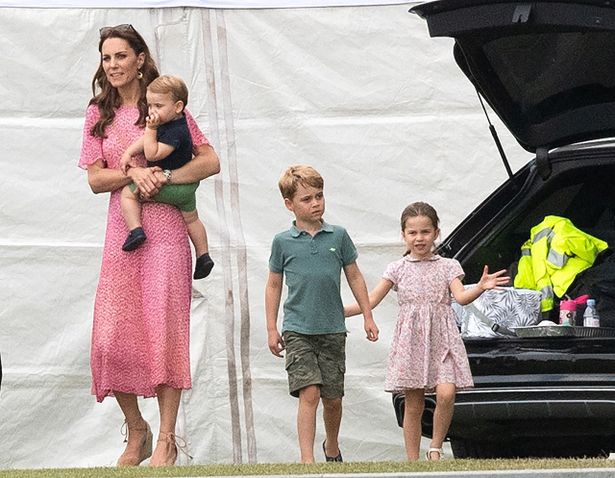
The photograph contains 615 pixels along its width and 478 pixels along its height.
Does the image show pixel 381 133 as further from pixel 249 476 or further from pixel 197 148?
pixel 249 476

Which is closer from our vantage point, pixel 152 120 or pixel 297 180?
pixel 152 120

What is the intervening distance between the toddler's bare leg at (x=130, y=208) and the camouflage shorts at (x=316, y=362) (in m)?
0.78

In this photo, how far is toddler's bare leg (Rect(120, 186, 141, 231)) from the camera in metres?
7.38

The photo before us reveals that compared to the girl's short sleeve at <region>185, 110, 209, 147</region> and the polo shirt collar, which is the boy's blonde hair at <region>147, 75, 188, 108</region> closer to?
the girl's short sleeve at <region>185, 110, 209, 147</region>

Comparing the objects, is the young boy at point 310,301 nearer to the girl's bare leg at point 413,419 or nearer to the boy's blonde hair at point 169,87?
the girl's bare leg at point 413,419

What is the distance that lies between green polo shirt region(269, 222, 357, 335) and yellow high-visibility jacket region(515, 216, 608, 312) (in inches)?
31.5

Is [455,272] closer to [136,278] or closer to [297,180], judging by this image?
[297,180]

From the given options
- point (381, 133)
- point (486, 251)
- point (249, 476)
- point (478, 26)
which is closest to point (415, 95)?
point (381, 133)

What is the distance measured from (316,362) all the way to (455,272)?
2.25 ft

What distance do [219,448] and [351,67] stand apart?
208cm

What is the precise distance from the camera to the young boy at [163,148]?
7309 millimetres

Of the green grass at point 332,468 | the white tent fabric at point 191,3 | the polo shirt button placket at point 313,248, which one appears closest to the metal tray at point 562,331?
the polo shirt button placket at point 313,248

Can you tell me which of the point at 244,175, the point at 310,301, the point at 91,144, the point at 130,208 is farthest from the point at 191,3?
the point at 310,301

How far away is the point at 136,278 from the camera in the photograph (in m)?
7.45
